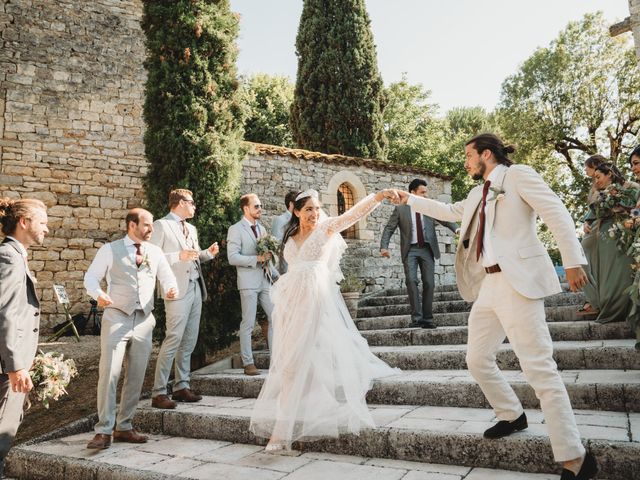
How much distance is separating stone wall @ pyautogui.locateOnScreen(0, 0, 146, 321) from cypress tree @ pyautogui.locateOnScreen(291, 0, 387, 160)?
6112 mm

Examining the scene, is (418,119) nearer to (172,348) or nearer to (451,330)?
(451,330)

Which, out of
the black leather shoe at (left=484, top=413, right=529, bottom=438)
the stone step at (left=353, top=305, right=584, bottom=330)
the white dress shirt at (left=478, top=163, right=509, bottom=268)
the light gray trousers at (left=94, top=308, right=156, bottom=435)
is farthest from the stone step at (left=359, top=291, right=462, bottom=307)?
the light gray trousers at (left=94, top=308, right=156, bottom=435)

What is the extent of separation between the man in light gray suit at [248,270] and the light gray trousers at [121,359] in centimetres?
136

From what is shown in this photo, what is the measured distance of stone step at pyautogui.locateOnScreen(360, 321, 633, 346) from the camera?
4.55 metres

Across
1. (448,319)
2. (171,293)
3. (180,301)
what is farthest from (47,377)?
(448,319)

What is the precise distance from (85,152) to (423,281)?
339 inches

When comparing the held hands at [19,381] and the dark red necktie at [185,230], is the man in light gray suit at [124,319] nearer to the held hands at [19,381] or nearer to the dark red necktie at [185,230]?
the dark red necktie at [185,230]

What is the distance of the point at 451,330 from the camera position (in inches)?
211

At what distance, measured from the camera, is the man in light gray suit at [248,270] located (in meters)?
5.23

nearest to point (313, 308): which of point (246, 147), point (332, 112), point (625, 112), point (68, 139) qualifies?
point (246, 147)

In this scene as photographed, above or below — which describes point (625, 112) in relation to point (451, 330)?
above

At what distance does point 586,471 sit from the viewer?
90.0 inches

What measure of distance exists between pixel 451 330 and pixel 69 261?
28.5 ft

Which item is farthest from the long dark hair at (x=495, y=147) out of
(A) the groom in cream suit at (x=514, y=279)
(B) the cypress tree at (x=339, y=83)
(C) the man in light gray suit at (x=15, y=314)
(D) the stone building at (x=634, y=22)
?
(B) the cypress tree at (x=339, y=83)
